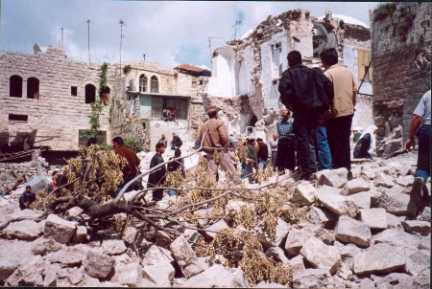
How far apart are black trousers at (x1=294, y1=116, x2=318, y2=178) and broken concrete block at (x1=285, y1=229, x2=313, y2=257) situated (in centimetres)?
94

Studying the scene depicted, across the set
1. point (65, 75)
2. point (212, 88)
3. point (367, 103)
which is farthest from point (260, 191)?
point (367, 103)

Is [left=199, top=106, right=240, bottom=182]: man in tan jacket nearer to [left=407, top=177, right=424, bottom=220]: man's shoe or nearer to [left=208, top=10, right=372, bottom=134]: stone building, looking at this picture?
[left=407, top=177, right=424, bottom=220]: man's shoe

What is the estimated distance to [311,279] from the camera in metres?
2.69

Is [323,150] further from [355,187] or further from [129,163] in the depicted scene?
[129,163]

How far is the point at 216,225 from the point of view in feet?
10.8

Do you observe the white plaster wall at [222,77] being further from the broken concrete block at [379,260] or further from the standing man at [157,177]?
the broken concrete block at [379,260]

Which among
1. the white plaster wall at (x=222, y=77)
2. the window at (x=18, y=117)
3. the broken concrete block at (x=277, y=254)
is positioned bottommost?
the broken concrete block at (x=277, y=254)

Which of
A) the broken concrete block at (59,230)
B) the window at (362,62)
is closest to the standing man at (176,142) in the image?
the broken concrete block at (59,230)

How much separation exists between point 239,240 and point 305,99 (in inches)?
63.9

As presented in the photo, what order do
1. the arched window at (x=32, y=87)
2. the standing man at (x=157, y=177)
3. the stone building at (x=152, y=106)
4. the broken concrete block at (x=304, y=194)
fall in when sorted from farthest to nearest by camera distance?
the arched window at (x=32, y=87) < the stone building at (x=152, y=106) < the standing man at (x=157, y=177) < the broken concrete block at (x=304, y=194)

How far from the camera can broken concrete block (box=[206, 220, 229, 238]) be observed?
319 cm

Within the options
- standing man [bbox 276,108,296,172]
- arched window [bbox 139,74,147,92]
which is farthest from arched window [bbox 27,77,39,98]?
standing man [bbox 276,108,296,172]

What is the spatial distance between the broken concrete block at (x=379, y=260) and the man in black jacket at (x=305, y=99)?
3.85ft

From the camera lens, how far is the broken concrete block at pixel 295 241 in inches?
119
